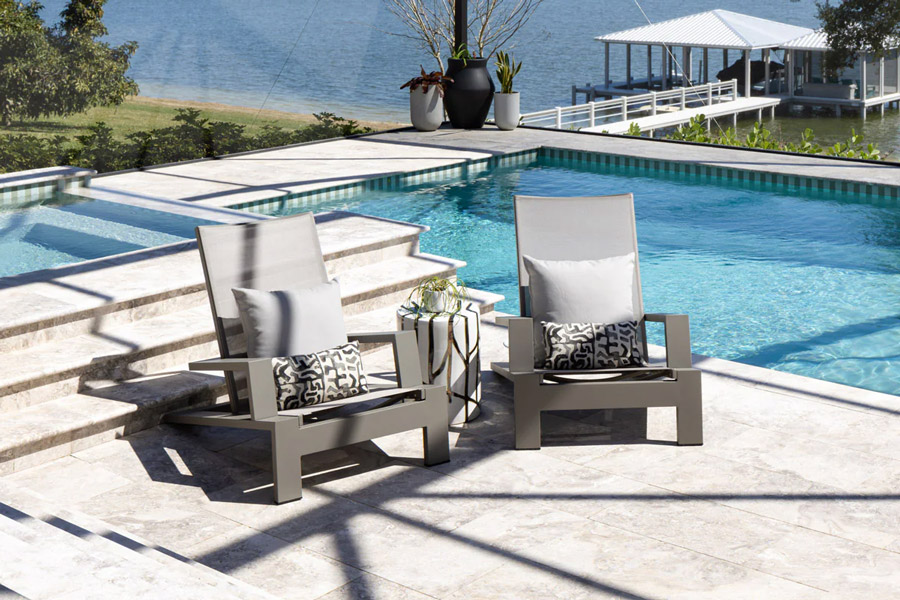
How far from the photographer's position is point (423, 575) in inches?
133

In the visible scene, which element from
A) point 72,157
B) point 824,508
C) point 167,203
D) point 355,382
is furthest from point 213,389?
point 72,157

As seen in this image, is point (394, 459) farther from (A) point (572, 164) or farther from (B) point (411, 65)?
(B) point (411, 65)

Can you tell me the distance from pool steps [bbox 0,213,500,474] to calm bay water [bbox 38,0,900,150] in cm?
698

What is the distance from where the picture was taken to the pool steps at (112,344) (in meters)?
4.42

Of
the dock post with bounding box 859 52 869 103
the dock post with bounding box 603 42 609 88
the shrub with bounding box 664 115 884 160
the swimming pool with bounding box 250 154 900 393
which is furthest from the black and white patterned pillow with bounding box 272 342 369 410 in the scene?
→ the dock post with bounding box 603 42 609 88

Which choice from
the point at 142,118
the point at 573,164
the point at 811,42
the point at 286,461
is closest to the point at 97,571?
the point at 286,461

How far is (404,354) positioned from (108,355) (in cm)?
145

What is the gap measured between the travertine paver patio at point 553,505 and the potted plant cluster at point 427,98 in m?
8.93

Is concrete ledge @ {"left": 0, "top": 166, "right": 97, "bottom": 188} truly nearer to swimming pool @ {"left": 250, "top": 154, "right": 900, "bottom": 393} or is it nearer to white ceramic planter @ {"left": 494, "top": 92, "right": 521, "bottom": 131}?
swimming pool @ {"left": 250, "top": 154, "right": 900, "bottom": 393}

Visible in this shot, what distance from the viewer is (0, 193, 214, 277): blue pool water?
6602mm

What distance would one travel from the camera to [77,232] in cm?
743

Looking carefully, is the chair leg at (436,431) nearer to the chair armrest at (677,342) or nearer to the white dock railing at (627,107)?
the chair armrest at (677,342)

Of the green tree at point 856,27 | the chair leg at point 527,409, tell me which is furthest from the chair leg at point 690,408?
the green tree at point 856,27

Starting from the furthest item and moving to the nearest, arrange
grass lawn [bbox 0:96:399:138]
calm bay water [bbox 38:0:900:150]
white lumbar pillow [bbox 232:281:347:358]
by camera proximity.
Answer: calm bay water [bbox 38:0:900:150] → grass lawn [bbox 0:96:399:138] → white lumbar pillow [bbox 232:281:347:358]
